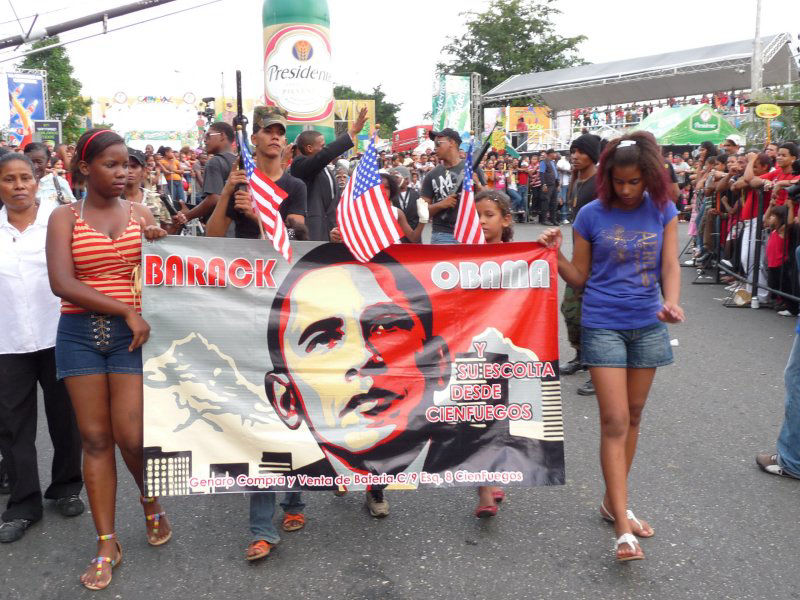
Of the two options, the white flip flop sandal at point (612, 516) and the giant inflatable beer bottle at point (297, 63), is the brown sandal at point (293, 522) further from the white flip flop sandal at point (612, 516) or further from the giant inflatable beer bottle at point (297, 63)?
the giant inflatable beer bottle at point (297, 63)

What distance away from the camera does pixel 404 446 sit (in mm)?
3895

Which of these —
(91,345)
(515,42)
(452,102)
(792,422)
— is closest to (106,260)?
(91,345)

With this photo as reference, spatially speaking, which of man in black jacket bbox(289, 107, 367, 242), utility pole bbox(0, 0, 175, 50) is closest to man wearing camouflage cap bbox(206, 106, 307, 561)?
man in black jacket bbox(289, 107, 367, 242)

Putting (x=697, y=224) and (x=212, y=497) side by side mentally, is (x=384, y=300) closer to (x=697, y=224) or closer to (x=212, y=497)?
(x=212, y=497)

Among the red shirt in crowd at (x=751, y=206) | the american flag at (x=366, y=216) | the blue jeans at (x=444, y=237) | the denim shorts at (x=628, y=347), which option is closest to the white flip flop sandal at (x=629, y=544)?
the denim shorts at (x=628, y=347)

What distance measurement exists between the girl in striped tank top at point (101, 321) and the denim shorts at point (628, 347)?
2099 millimetres

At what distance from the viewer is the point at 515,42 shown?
2206 inches

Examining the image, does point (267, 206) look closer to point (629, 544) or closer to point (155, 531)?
point (155, 531)

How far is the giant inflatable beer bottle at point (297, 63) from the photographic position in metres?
13.5

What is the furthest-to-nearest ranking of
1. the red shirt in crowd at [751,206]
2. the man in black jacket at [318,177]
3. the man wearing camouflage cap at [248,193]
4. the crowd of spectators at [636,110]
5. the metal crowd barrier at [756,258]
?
the crowd of spectators at [636,110]
the red shirt in crowd at [751,206]
the metal crowd barrier at [756,258]
the man in black jacket at [318,177]
the man wearing camouflage cap at [248,193]

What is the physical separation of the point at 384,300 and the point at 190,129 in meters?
61.2

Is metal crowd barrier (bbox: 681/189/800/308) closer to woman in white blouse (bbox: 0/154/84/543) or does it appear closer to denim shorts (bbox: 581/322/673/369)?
denim shorts (bbox: 581/322/673/369)

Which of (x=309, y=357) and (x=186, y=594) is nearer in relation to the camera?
(x=186, y=594)

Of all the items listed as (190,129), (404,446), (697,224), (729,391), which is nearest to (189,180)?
(697,224)
